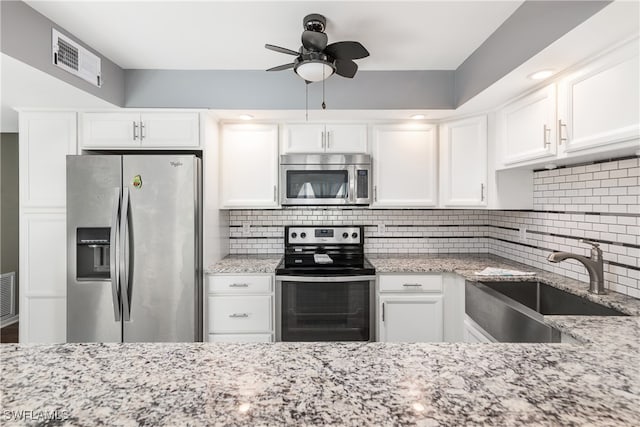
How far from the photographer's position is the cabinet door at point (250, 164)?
278cm

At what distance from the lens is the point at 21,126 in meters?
2.40

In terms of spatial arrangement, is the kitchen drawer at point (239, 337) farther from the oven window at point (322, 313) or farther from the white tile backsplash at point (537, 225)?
the white tile backsplash at point (537, 225)

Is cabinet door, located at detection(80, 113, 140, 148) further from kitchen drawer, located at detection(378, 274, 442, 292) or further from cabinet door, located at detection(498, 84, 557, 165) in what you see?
cabinet door, located at detection(498, 84, 557, 165)

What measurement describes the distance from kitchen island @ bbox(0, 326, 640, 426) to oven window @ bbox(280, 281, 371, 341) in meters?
1.56

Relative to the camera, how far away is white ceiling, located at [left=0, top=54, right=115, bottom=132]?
5.71 feet

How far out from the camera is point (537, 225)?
8.19 ft

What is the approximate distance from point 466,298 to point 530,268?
1.98 feet

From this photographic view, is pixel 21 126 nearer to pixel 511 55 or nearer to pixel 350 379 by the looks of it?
pixel 350 379

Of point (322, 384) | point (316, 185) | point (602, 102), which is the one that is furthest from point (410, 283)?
point (322, 384)

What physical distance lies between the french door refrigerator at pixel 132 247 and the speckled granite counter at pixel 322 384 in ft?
4.52

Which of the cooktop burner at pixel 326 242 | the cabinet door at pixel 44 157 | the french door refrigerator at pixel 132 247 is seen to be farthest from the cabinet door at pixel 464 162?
the cabinet door at pixel 44 157

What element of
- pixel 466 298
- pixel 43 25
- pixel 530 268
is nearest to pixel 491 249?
pixel 530 268

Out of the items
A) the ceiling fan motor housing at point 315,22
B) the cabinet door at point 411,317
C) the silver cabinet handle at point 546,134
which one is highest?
the ceiling fan motor housing at point 315,22

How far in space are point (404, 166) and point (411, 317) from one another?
1.26m
